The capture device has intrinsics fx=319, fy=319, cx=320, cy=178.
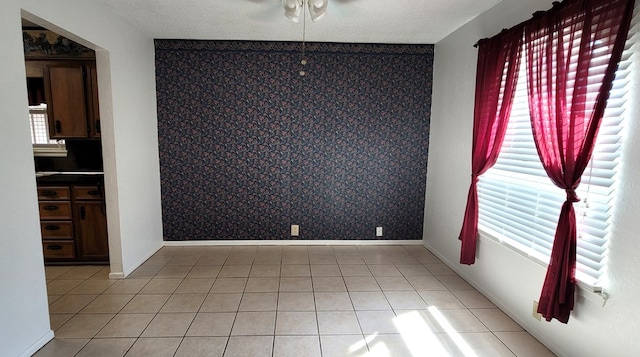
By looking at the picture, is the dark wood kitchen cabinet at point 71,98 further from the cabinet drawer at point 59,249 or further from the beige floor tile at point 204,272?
the beige floor tile at point 204,272

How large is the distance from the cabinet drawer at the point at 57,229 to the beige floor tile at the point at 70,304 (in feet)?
2.97

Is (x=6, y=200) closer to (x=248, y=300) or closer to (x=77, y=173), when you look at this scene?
→ (x=248, y=300)

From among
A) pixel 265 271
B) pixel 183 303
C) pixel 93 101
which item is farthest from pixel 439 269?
pixel 93 101

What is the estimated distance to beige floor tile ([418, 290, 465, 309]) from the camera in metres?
2.72

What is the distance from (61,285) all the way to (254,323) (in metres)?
2.04

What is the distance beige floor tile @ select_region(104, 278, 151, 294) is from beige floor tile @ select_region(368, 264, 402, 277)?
2298 mm

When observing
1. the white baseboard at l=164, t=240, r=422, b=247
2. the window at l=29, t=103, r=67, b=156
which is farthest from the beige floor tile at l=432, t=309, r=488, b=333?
the window at l=29, t=103, r=67, b=156

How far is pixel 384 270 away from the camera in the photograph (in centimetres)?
347

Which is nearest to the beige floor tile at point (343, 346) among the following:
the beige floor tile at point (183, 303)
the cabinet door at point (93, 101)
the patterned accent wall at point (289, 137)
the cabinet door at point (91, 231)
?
the beige floor tile at point (183, 303)

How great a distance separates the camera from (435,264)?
143 inches

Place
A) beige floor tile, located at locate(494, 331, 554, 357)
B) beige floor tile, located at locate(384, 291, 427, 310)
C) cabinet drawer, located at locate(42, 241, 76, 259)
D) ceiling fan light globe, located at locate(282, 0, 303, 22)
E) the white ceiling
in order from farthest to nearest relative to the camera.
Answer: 1. cabinet drawer, located at locate(42, 241, 76, 259)
2. the white ceiling
3. beige floor tile, located at locate(384, 291, 427, 310)
4. ceiling fan light globe, located at locate(282, 0, 303, 22)
5. beige floor tile, located at locate(494, 331, 554, 357)

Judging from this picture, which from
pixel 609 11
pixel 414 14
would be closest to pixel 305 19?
pixel 414 14

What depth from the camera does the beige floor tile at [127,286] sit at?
2922 millimetres

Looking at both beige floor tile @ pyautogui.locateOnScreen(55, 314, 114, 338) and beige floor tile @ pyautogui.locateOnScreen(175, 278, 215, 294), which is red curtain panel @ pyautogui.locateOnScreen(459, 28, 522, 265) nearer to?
beige floor tile @ pyautogui.locateOnScreen(175, 278, 215, 294)
